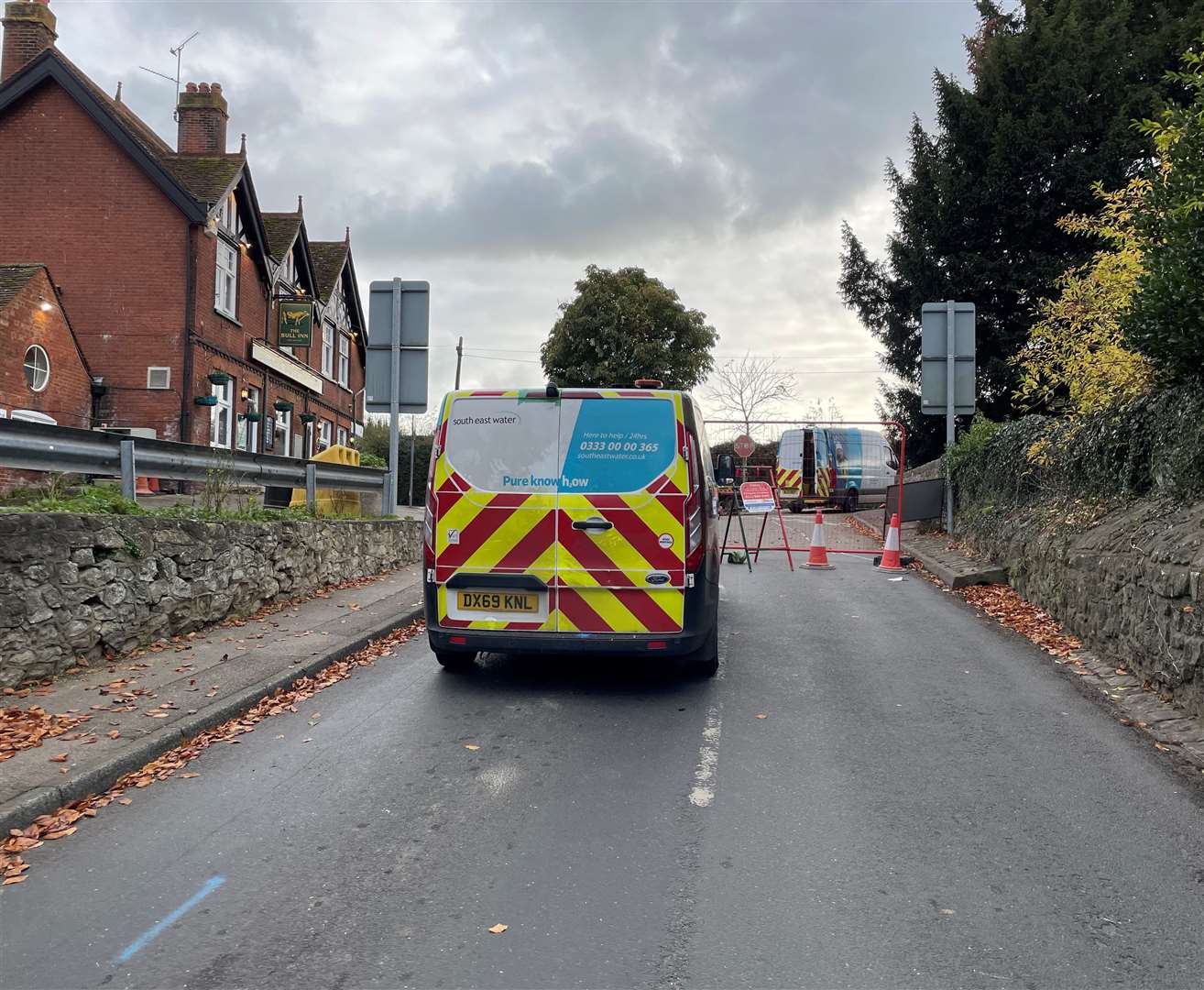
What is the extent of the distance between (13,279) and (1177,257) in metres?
18.5

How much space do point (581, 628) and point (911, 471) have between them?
68.9 ft

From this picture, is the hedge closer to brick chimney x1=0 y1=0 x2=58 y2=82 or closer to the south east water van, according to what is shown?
the south east water van

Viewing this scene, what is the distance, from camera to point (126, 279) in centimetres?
2120

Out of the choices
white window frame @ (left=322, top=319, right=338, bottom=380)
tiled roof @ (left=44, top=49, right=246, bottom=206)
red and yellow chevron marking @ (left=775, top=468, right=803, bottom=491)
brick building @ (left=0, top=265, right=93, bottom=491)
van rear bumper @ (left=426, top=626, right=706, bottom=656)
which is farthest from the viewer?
white window frame @ (left=322, top=319, right=338, bottom=380)

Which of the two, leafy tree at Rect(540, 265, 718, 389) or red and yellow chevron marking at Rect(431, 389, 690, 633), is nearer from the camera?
red and yellow chevron marking at Rect(431, 389, 690, 633)

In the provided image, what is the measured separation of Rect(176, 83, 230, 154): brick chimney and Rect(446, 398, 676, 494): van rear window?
24294 mm

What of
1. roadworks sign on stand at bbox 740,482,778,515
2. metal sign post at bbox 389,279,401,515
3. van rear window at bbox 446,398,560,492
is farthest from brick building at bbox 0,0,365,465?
van rear window at bbox 446,398,560,492

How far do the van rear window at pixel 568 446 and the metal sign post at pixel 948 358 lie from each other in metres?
10.8

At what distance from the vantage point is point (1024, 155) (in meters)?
21.7

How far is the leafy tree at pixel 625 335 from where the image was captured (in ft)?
130

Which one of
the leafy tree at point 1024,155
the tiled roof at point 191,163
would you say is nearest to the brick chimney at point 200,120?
the tiled roof at point 191,163

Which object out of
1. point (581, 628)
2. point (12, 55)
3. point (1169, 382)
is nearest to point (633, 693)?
point (581, 628)

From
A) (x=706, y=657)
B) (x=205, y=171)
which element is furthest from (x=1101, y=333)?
(x=205, y=171)

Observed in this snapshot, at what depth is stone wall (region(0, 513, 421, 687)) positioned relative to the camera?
6.02m
